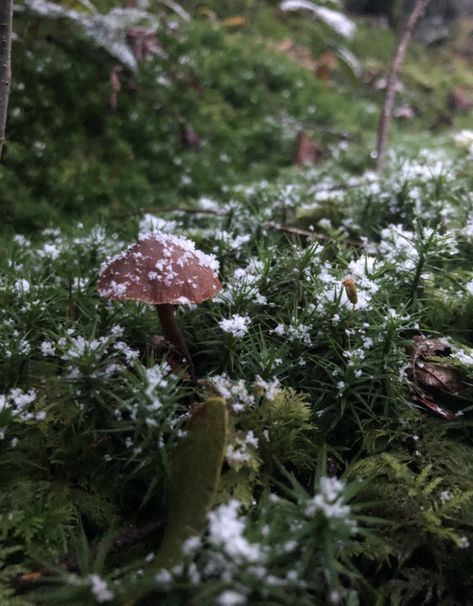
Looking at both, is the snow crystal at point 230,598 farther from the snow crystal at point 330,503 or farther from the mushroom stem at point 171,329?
the mushroom stem at point 171,329

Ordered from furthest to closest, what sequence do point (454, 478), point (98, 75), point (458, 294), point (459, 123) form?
point (459, 123), point (98, 75), point (458, 294), point (454, 478)

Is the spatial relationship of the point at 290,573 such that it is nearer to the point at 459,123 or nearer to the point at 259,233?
the point at 259,233

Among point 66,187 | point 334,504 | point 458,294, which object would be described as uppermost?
point 458,294

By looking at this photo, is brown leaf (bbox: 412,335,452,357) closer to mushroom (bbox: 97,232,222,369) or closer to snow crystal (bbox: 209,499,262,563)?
mushroom (bbox: 97,232,222,369)

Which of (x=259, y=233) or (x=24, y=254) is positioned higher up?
(x=259, y=233)

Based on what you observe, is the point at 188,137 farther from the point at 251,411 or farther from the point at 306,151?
the point at 251,411

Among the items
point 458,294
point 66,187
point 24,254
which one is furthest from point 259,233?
point 66,187

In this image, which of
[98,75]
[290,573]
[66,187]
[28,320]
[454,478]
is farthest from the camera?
[98,75]

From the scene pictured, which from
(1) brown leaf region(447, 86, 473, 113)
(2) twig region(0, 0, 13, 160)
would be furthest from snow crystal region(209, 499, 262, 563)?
(1) brown leaf region(447, 86, 473, 113)
